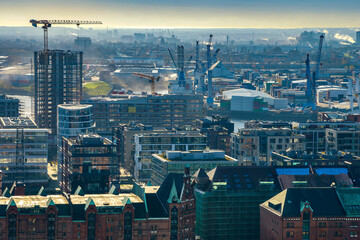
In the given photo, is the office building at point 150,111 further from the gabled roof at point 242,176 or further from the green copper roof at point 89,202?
the green copper roof at point 89,202

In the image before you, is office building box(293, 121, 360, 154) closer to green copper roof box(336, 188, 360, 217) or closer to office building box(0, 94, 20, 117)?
green copper roof box(336, 188, 360, 217)

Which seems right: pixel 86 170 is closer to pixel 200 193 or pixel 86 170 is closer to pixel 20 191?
pixel 20 191

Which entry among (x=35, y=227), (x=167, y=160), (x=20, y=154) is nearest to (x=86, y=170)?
(x=167, y=160)

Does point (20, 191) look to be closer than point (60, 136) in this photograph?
Yes

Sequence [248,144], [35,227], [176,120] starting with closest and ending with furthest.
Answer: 1. [35,227]
2. [248,144]
3. [176,120]

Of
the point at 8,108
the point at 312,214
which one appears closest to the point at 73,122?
the point at 8,108

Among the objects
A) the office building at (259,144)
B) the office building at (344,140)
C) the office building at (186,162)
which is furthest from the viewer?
the office building at (344,140)

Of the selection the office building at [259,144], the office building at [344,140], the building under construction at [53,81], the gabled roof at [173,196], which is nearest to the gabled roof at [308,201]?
the gabled roof at [173,196]
